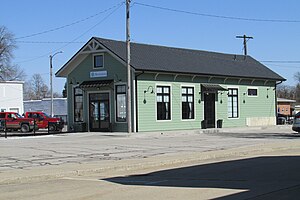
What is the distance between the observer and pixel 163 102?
118ft

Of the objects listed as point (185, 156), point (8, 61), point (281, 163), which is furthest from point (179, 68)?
point (8, 61)

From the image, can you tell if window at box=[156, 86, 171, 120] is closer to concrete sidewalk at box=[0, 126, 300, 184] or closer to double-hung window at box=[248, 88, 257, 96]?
double-hung window at box=[248, 88, 257, 96]

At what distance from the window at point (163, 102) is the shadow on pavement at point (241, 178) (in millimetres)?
18999

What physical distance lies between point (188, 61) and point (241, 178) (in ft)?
93.4

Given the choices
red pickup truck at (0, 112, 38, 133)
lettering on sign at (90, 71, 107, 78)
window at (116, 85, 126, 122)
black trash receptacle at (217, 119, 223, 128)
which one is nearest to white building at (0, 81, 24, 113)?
red pickup truck at (0, 112, 38, 133)

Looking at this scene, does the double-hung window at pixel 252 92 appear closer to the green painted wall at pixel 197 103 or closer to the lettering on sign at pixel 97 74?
the green painted wall at pixel 197 103

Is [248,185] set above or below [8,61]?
below

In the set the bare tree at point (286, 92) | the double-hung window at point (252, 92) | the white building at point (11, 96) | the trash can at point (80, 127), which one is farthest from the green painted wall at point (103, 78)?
the bare tree at point (286, 92)

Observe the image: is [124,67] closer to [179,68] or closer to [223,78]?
[179,68]

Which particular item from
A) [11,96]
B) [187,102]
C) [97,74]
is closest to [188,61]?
[187,102]

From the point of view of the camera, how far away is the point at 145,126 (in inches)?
1357

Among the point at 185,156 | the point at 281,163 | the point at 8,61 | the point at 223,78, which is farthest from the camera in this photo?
the point at 8,61

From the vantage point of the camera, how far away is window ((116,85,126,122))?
114 ft

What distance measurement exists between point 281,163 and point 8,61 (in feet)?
245
